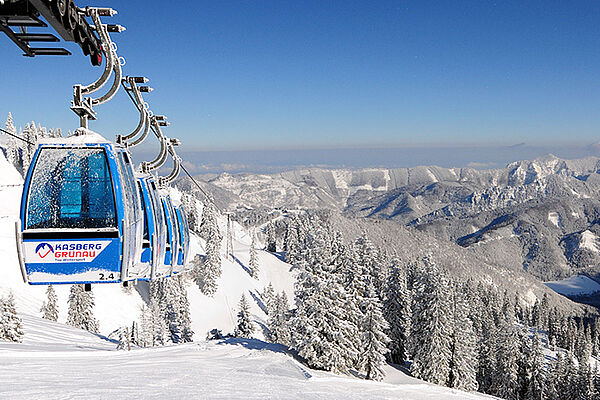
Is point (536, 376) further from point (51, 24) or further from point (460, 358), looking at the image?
point (51, 24)

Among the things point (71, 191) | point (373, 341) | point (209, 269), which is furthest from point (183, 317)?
point (71, 191)

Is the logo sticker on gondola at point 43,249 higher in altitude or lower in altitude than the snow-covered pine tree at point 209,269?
higher

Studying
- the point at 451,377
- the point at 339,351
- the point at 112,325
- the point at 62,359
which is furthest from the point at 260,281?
the point at 62,359

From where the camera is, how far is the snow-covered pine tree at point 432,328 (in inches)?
1443

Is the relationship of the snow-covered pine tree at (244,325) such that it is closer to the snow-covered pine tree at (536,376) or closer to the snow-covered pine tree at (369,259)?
the snow-covered pine tree at (369,259)

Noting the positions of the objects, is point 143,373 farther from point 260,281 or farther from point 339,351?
point 260,281

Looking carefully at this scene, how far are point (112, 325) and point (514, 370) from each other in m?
56.1

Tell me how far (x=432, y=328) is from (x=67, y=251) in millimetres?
35598

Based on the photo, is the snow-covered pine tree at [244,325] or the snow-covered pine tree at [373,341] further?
the snow-covered pine tree at [244,325]

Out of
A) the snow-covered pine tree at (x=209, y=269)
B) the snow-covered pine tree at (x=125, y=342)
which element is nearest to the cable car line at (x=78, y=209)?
the snow-covered pine tree at (x=125, y=342)

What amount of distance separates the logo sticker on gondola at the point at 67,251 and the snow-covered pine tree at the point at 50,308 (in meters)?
54.9

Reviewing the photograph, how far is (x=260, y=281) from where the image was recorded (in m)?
96.4

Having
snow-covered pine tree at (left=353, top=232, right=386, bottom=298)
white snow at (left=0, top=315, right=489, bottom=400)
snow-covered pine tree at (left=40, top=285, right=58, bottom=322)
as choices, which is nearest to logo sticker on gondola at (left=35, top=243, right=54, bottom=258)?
white snow at (left=0, top=315, right=489, bottom=400)

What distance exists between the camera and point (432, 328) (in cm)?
3688
